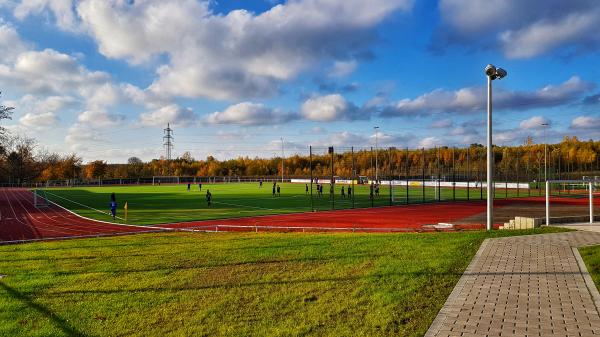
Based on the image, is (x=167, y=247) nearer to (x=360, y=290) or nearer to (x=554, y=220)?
(x=360, y=290)

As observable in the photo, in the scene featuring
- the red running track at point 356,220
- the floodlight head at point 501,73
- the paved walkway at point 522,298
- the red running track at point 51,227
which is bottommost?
the red running track at point 51,227

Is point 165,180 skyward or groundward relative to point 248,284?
skyward

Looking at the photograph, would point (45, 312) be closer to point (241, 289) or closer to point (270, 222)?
point (241, 289)

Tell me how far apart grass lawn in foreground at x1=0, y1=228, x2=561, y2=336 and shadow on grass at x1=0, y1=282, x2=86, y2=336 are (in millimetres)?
20

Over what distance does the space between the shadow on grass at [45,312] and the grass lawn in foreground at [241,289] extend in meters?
0.02

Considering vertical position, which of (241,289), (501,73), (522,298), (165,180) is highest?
(501,73)

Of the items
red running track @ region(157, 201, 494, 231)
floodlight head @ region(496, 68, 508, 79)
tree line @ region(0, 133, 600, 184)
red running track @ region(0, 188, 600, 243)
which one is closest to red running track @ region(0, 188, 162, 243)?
red running track @ region(0, 188, 600, 243)

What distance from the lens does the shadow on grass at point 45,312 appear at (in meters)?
6.99

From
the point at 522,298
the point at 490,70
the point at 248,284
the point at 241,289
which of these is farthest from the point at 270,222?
the point at 522,298

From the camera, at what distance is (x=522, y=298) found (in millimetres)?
7648

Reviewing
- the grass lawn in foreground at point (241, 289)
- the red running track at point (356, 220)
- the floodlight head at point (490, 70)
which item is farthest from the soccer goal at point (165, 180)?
the floodlight head at point (490, 70)

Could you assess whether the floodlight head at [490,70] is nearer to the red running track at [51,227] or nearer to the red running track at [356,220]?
the red running track at [356,220]

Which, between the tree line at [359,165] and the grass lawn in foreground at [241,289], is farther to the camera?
the tree line at [359,165]

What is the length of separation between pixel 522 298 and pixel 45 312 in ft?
29.7
